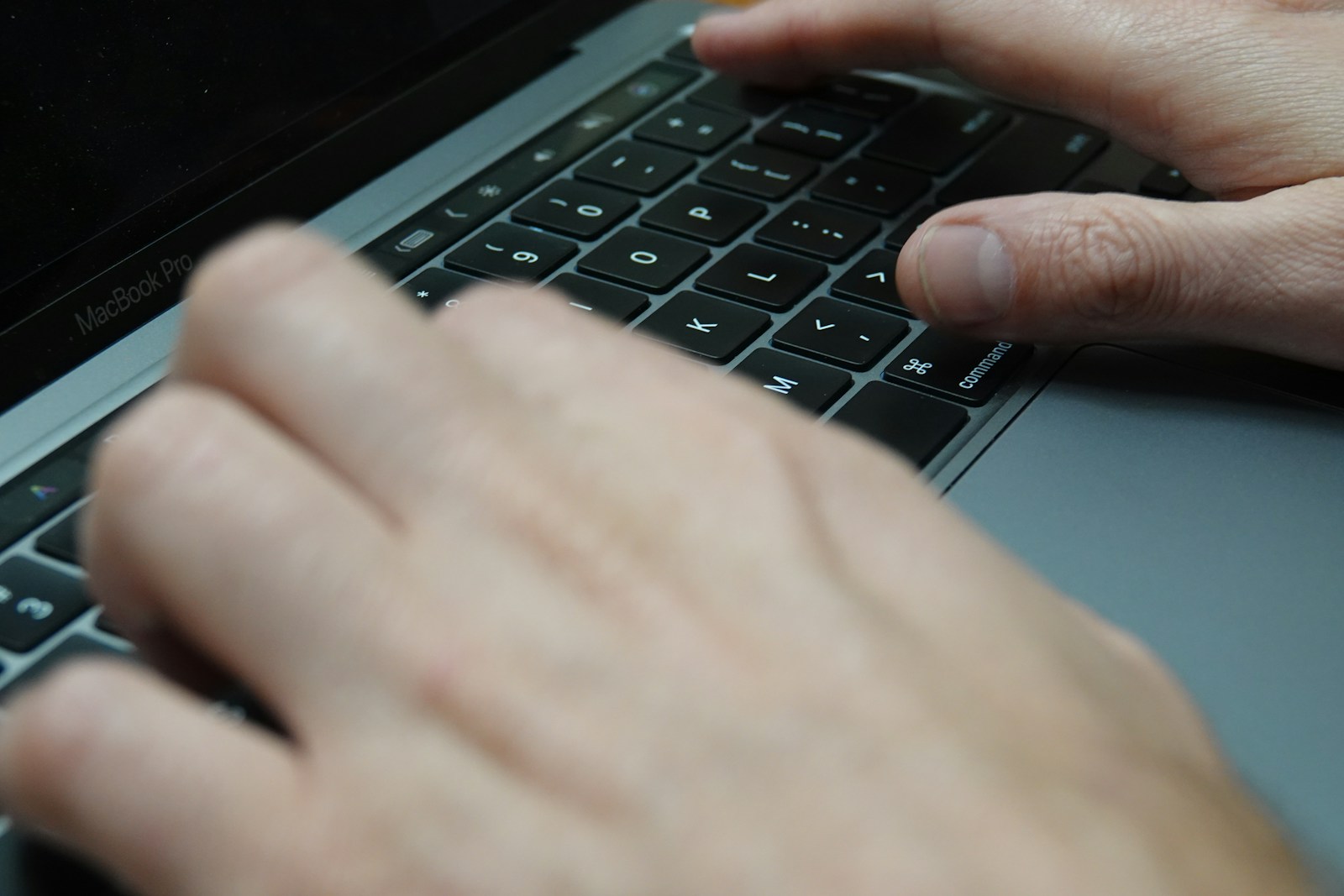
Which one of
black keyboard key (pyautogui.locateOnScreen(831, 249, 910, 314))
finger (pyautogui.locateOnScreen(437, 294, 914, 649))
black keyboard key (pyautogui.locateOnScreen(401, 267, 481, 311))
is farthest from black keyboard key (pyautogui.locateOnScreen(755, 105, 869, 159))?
finger (pyautogui.locateOnScreen(437, 294, 914, 649))

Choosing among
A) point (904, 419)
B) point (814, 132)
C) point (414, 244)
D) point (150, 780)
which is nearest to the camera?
point (150, 780)

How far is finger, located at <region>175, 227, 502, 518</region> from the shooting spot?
375 mm

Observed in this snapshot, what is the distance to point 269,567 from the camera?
1.15ft

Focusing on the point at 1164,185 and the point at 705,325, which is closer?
the point at 705,325

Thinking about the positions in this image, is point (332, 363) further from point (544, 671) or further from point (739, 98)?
point (739, 98)

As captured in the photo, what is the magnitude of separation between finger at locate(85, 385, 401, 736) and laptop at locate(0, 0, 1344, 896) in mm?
89

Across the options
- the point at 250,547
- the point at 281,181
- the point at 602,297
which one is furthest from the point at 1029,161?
the point at 250,547

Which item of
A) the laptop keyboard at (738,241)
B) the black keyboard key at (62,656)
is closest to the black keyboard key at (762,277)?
the laptop keyboard at (738,241)

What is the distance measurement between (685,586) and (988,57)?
0.48m

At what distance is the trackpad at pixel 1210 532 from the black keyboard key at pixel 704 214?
19 centimetres

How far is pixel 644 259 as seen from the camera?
2.12ft

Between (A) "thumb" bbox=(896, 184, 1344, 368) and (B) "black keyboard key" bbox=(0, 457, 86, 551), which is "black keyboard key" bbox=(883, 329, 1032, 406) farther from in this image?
(B) "black keyboard key" bbox=(0, 457, 86, 551)

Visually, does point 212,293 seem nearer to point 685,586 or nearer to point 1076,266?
point 685,586

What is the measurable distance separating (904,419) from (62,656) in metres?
0.34
